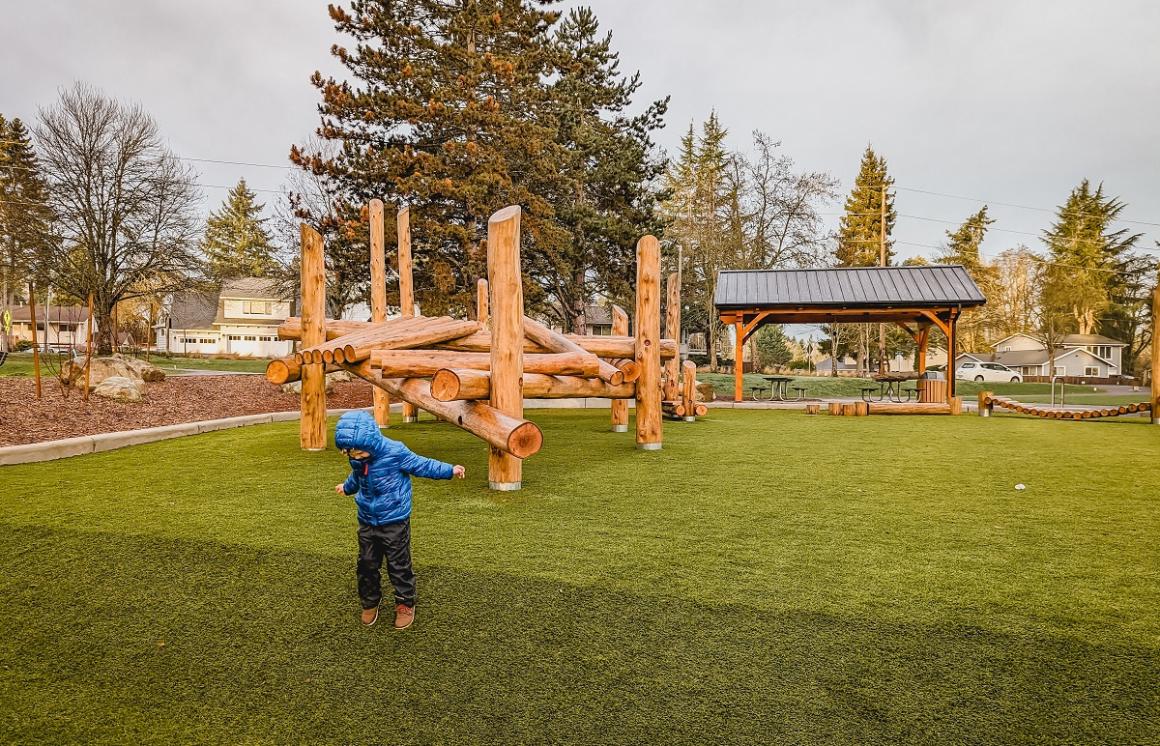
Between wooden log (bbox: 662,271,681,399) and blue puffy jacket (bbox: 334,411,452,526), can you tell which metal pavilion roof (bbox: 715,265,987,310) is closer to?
wooden log (bbox: 662,271,681,399)

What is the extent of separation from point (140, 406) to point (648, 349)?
10.3 m

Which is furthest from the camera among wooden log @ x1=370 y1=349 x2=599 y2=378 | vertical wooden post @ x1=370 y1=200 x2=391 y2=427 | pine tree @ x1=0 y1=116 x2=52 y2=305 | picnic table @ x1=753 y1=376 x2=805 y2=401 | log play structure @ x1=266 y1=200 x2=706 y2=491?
pine tree @ x1=0 y1=116 x2=52 y2=305

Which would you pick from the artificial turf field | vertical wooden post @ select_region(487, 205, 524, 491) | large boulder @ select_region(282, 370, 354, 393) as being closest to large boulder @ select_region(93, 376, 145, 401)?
large boulder @ select_region(282, 370, 354, 393)

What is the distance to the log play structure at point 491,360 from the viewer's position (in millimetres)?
6379

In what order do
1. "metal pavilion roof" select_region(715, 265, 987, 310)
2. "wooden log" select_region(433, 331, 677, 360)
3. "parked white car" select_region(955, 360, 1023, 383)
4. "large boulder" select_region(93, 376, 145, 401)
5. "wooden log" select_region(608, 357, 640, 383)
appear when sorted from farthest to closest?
1. "parked white car" select_region(955, 360, 1023, 383)
2. "metal pavilion roof" select_region(715, 265, 987, 310)
3. "large boulder" select_region(93, 376, 145, 401)
4. "wooden log" select_region(433, 331, 677, 360)
5. "wooden log" select_region(608, 357, 640, 383)

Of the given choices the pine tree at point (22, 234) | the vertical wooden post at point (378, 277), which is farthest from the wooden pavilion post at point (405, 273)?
the pine tree at point (22, 234)

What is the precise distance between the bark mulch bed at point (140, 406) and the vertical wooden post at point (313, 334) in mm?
3667

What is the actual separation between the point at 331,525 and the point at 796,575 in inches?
135

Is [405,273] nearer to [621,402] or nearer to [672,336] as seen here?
[621,402]

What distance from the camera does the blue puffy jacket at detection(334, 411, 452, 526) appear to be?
139 inches

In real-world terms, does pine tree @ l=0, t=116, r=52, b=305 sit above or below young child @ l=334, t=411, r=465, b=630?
above

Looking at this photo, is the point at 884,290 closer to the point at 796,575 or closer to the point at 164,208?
the point at 796,575

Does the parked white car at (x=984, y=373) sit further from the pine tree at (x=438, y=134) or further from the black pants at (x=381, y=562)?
the black pants at (x=381, y=562)

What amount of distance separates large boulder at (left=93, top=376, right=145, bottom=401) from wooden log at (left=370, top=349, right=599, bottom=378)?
9270 millimetres
